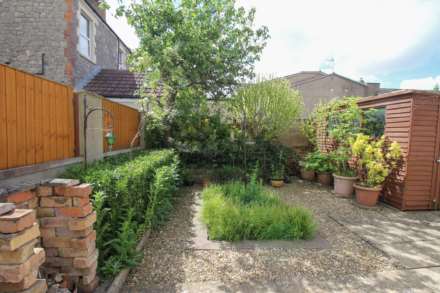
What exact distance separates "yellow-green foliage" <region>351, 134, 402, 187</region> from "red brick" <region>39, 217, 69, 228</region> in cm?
537

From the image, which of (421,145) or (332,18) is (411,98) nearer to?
(421,145)

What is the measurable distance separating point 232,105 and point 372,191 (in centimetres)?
428

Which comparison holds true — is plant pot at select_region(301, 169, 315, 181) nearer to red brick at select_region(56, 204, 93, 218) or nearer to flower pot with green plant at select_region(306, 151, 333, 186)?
flower pot with green plant at select_region(306, 151, 333, 186)

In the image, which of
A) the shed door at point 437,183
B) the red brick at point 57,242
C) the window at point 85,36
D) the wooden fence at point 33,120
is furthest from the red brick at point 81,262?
the window at point 85,36

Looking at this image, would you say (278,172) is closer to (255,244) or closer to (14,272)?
(255,244)

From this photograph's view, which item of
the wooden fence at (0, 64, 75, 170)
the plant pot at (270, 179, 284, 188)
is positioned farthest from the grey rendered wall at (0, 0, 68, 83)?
the plant pot at (270, 179, 284, 188)

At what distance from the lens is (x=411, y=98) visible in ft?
14.3

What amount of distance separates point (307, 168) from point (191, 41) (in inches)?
198

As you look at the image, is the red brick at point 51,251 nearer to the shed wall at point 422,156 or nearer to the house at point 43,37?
the shed wall at point 422,156

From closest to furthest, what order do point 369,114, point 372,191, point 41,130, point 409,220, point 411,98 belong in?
point 41,130, point 409,220, point 411,98, point 372,191, point 369,114

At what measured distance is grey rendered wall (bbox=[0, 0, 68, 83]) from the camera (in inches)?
256

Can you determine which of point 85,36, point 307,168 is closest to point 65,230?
point 307,168

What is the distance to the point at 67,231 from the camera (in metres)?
1.74

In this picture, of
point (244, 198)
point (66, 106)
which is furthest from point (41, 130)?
point (244, 198)
